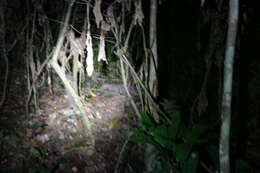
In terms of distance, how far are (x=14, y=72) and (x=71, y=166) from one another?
94.0 inches

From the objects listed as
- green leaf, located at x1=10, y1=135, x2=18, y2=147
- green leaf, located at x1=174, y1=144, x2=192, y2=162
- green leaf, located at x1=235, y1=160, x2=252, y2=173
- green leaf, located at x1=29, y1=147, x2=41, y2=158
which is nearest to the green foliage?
green leaf, located at x1=174, y1=144, x2=192, y2=162

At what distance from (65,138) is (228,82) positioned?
198 cm

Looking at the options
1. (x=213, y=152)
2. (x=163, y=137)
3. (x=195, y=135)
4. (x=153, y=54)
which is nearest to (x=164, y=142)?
(x=163, y=137)

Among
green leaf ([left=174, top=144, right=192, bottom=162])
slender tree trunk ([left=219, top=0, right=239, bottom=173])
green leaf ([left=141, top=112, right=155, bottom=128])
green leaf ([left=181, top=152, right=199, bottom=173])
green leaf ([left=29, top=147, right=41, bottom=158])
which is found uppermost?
slender tree trunk ([left=219, top=0, right=239, bottom=173])

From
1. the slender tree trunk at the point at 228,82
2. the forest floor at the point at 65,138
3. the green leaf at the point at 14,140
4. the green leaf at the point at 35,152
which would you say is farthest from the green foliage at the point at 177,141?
the green leaf at the point at 14,140

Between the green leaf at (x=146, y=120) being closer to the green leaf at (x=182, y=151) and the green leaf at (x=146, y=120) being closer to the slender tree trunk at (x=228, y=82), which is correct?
the green leaf at (x=182, y=151)

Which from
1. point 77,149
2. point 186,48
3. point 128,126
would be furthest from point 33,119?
point 186,48

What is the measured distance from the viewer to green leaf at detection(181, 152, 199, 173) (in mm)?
1938

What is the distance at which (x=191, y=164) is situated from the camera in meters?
1.95

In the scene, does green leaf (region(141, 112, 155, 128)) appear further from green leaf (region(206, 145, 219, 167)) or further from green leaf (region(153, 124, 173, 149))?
green leaf (region(206, 145, 219, 167))

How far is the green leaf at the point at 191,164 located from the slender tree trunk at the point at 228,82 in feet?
1.30

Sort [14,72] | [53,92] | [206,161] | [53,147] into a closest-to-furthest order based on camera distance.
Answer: [206,161] < [53,147] < [53,92] < [14,72]

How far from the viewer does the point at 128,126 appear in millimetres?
3131

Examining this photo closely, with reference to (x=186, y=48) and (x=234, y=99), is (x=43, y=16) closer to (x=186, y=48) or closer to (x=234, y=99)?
(x=186, y=48)
